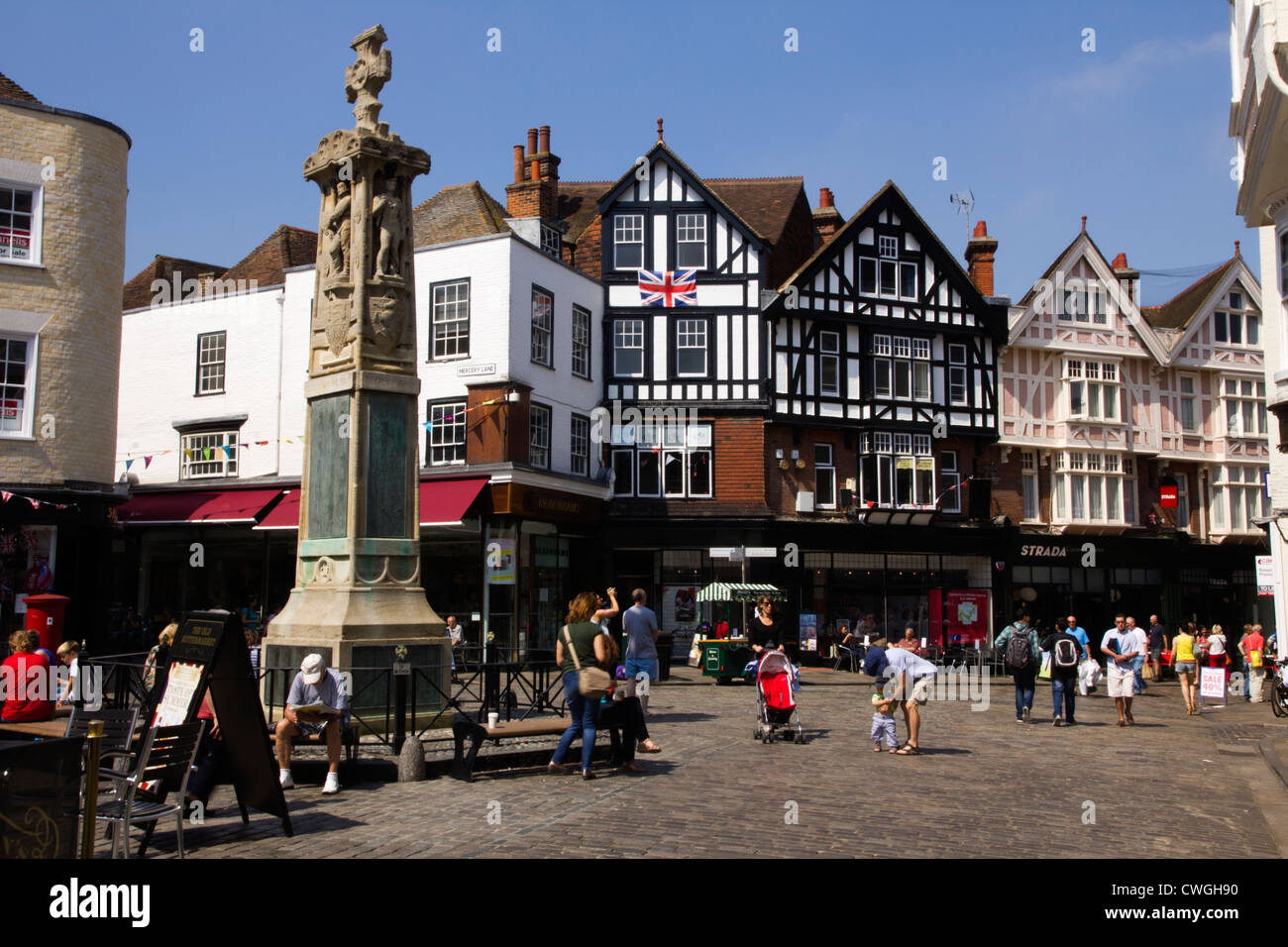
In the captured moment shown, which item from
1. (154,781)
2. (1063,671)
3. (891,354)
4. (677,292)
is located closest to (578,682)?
(154,781)

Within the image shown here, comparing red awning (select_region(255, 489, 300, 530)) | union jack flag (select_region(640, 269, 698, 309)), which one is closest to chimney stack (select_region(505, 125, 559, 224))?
union jack flag (select_region(640, 269, 698, 309))

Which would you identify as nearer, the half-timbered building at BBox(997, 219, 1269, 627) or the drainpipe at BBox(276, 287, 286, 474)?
the drainpipe at BBox(276, 287, 286, 474)

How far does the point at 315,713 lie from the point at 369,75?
7.68m

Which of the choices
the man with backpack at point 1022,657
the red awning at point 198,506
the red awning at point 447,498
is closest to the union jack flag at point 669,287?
the red awning at point 447,498

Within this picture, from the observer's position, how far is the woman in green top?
10875mm

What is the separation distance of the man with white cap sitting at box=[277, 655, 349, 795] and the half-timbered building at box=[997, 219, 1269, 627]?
28.3m

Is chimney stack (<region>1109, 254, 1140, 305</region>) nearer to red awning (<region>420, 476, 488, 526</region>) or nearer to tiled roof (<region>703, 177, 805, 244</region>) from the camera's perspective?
tiled roof (<region>703, 177, 805, 244</region>)

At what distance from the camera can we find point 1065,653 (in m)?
16.5

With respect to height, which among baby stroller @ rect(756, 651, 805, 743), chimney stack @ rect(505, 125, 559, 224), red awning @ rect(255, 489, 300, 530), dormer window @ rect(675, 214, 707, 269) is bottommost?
baby stroller @ rect(756, 651, 805, 743)

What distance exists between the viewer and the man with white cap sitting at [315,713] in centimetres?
976

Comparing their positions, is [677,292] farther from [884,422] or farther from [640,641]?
[640,641]
